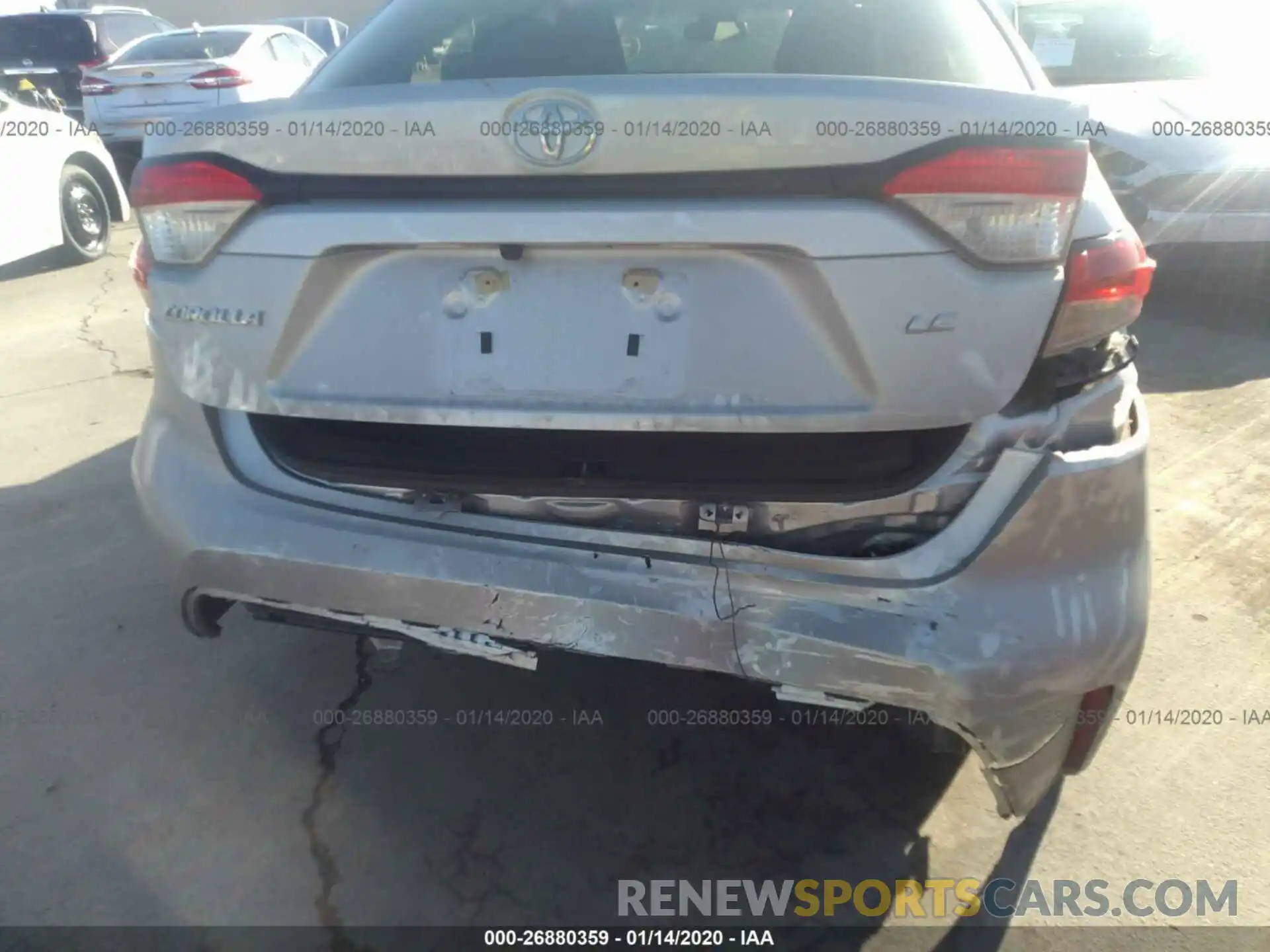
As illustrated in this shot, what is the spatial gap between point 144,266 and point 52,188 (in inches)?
251

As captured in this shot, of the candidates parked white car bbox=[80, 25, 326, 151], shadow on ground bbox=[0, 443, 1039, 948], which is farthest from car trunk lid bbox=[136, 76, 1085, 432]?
parked white car bbox=[80, 25, 326, 151]

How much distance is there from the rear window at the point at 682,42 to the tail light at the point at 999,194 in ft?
1.84

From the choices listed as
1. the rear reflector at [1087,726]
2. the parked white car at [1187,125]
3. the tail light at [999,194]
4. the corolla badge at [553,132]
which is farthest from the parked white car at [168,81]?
the rear reflector at [1087,726]

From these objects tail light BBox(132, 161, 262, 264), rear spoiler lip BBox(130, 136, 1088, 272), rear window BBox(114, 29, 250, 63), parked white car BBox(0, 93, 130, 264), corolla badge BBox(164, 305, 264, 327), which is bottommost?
parked white car BBox(0, 93, 130, 264)

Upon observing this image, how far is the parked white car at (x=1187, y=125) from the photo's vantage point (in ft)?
17.3

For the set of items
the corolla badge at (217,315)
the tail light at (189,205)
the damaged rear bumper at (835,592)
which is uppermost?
the tail light at (189,205)

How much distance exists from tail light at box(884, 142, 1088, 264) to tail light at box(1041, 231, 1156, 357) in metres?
0.10

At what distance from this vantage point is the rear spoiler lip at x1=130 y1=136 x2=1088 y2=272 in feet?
4.99

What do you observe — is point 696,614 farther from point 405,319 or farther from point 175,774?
point 175,774

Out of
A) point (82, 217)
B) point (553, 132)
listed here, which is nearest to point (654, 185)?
point (553, 132)

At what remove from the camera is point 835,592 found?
1.60 meters

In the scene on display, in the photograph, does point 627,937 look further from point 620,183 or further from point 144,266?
→ point 144,266

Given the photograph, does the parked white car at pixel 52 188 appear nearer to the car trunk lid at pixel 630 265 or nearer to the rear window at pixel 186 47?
the rear window at pixel 186 47

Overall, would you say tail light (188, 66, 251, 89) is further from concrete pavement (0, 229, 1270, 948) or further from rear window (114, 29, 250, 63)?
concrete pavement (0, 229, 1270, 948)
